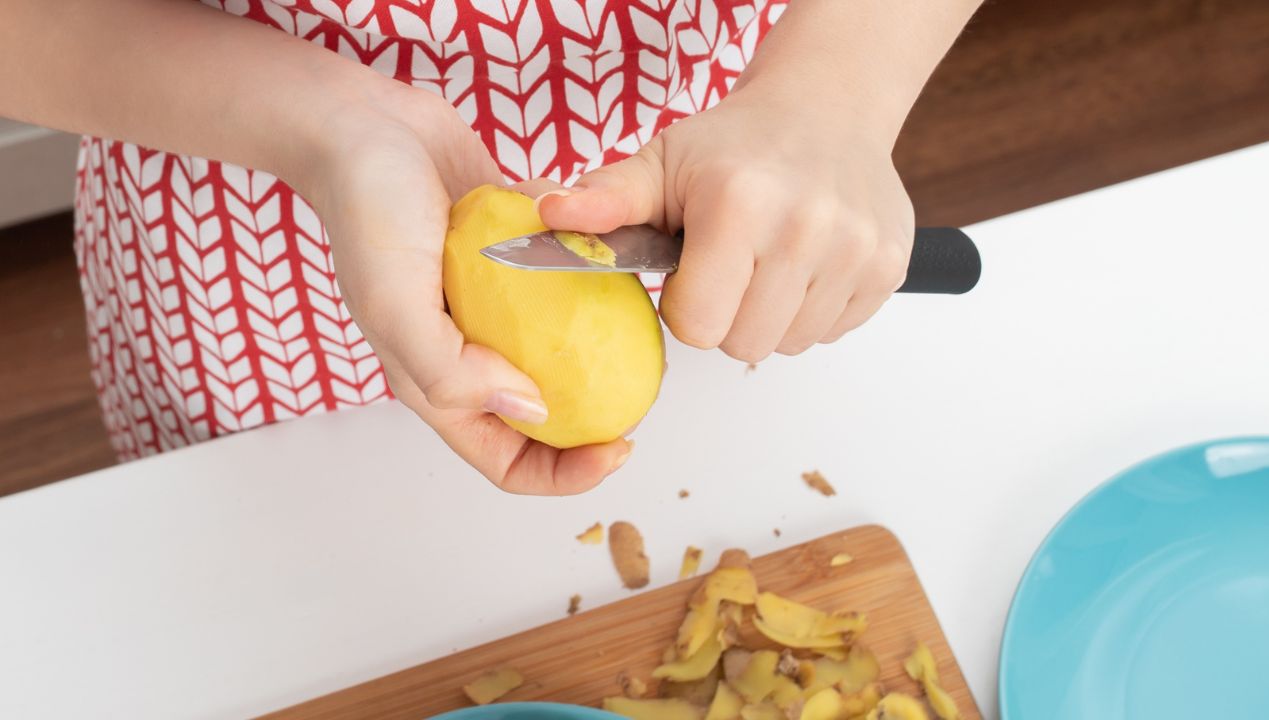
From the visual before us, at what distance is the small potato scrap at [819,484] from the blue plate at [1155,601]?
0.15m

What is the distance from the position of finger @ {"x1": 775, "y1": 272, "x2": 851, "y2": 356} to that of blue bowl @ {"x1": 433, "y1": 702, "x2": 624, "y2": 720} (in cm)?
26

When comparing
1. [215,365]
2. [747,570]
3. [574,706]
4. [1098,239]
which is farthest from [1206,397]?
[215,365]

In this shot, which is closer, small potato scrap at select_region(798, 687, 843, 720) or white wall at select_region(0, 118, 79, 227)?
small potato scrap at select_region(798, 687, 843, 720)

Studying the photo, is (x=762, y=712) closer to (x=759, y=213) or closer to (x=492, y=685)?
(x=492, y=685)

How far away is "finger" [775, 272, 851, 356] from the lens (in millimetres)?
593

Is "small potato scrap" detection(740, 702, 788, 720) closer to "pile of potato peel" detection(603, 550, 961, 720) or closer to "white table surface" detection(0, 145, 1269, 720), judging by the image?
"pile of potato peel" detection(603, 550, 961, 720)

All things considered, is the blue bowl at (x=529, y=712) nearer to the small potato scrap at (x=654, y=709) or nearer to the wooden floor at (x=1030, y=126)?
the small potato scrap at (x=654, y=709)

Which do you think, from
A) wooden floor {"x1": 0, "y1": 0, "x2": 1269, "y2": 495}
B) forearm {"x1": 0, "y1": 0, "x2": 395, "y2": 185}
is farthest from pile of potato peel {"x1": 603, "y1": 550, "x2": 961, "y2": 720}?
wooden floor {"x1": 0, "y1": 0, "x2": 1269, "y2": 495}

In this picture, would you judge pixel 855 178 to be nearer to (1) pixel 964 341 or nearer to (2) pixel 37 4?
(1) pixel 964 341

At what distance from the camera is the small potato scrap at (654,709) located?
0.68m

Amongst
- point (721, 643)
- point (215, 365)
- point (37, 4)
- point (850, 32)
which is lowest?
point (721, 643)

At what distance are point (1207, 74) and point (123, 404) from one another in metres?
1.90

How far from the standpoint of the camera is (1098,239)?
83 centimetres

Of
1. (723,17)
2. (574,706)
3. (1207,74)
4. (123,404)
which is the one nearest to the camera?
(574,706)
